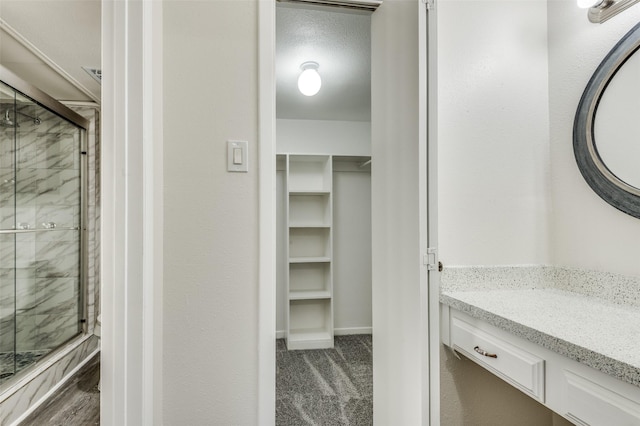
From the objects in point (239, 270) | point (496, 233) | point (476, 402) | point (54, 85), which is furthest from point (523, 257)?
point (54, 85)

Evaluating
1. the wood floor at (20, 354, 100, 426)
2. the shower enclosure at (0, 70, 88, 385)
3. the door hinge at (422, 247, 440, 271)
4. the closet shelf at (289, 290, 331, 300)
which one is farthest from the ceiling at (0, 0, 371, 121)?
the closet shelf at (289, 290, 331, 300)

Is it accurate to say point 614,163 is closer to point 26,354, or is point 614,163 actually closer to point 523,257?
point 523,257

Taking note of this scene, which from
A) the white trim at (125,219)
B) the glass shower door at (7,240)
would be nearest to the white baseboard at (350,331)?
the glass shower door at (7,240)

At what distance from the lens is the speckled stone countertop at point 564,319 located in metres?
0.67

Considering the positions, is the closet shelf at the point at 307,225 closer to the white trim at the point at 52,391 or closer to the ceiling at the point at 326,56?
the ceiling at the point at 326,56

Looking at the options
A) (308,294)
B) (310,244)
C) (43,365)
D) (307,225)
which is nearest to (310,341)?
(308,294)

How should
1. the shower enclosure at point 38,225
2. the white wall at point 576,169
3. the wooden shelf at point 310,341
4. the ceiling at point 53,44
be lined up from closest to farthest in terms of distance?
the white wall at point 576,169 < the ceiling at point 53,44 < the shower enclosure at point 38,225 < the wooden shelf at point 310,341

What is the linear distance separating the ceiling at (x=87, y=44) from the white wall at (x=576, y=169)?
2.87 feet

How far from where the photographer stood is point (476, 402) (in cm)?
126

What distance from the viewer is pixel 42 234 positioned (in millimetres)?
2127

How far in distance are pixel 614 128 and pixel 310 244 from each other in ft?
9.16

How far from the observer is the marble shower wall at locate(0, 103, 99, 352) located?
69.2 inches

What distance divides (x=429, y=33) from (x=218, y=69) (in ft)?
2.38

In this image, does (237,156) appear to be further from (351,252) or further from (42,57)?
(351,252)
